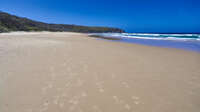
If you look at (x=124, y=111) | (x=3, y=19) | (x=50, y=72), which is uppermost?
(x=3, y=19)

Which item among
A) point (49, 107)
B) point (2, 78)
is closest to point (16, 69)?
point (2, 78)

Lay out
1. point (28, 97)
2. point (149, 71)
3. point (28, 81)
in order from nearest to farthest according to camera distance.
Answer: point (28, 97) < point (28, 81) < point (149, 71)

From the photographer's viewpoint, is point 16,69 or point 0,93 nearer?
point 0,93

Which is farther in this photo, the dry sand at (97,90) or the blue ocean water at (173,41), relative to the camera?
the blue ocean water at (173,41)

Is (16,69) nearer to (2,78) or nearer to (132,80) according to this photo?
(2,78)

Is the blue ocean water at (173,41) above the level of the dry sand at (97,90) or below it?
above

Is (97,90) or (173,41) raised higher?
(173,41)

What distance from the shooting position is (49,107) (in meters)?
1.71

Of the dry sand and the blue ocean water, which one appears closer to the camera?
the dry sand

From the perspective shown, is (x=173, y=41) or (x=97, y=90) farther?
(x=173, y=41)

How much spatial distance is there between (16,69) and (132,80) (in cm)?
351

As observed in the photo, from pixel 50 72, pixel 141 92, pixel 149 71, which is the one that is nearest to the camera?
pixel 141 92

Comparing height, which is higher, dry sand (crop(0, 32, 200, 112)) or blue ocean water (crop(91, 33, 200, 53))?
blue ocean water (crop(91, 33, 200, 53))

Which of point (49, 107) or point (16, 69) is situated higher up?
point (16, 69)
